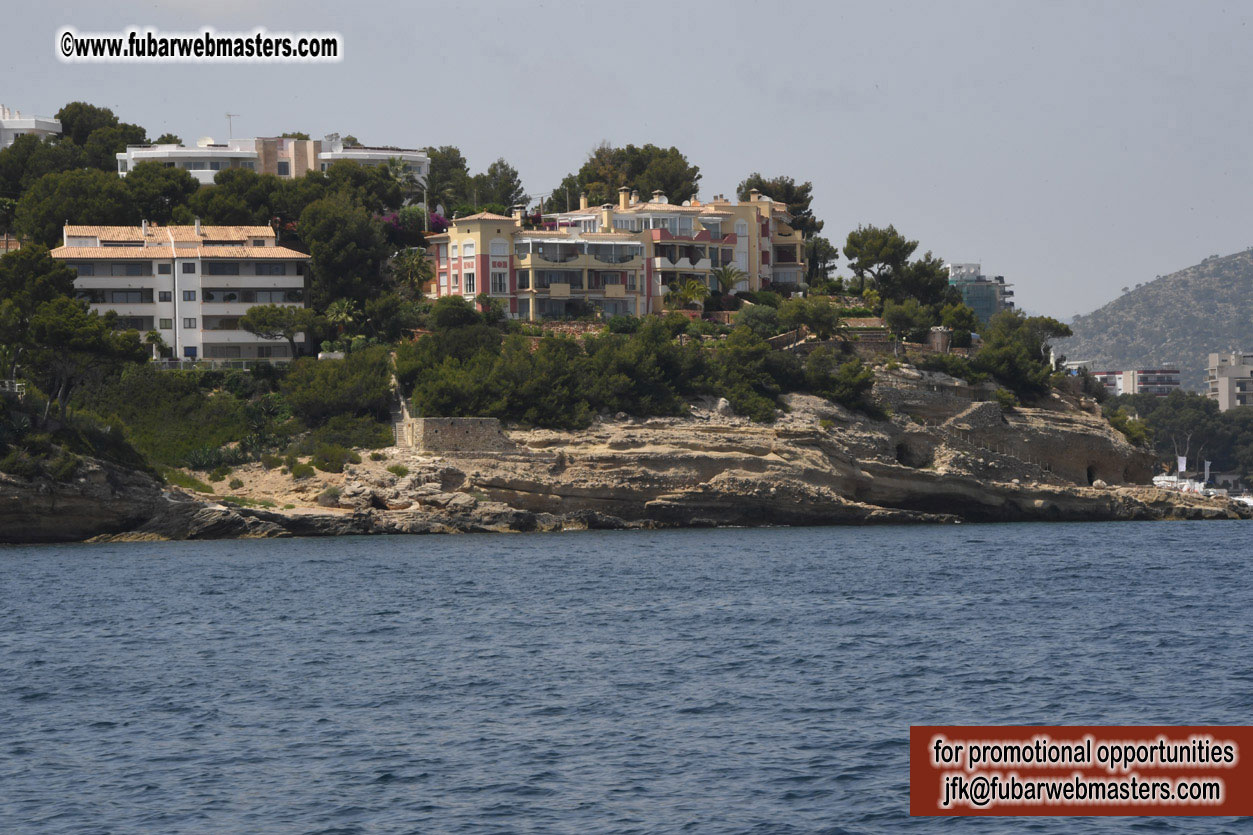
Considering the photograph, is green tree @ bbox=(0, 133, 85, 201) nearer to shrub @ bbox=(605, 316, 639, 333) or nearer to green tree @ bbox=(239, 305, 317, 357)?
green tree @ bbox=(239, 305, 317, 357)

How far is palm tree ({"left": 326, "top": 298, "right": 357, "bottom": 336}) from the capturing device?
80.4m

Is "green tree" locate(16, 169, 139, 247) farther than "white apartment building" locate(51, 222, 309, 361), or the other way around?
"green tree" locate(16, 169, 139, 247)

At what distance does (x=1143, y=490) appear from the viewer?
8200 cm

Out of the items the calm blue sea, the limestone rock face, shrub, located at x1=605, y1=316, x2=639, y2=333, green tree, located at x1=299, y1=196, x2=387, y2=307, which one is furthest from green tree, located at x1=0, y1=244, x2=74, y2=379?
shrub, located at x1=605, y1=316, x2=639, y2=333

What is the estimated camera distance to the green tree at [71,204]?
278ft

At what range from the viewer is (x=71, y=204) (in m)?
85.4

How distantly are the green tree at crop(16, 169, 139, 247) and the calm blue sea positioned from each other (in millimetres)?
37227

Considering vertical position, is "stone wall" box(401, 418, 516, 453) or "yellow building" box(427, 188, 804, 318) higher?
"yellow building" box(427, 188, 804, 318)

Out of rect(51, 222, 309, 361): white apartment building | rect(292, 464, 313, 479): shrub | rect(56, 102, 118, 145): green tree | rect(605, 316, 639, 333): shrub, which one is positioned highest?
rect(56, 102, 118, 145): green tree

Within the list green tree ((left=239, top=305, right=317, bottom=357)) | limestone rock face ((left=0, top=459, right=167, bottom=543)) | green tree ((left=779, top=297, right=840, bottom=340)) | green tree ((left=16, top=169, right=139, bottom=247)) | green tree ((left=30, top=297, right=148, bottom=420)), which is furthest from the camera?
green tree ((left=16, top=169, right=139, bottom=247))

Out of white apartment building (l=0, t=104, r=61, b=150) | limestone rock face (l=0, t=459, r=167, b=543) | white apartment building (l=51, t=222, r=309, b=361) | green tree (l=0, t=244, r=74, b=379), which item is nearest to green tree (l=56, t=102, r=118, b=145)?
white apartment building (l=0, t=104, r=61, b=150)

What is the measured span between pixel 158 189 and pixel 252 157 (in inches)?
663

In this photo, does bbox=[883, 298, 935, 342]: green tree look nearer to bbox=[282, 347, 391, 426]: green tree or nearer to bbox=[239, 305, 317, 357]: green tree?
bbox=[282, 347, 391, 426]: green tree

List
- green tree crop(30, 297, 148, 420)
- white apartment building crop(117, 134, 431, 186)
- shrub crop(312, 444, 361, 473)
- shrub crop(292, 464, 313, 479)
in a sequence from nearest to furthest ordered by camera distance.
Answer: green tree crop(30, 297, 148, 420)
shrub crop(292, 464, 313, 479)
shrub crop(312, 444, 361, 473)
white apartment building crop(117, 134, 431, 186)
